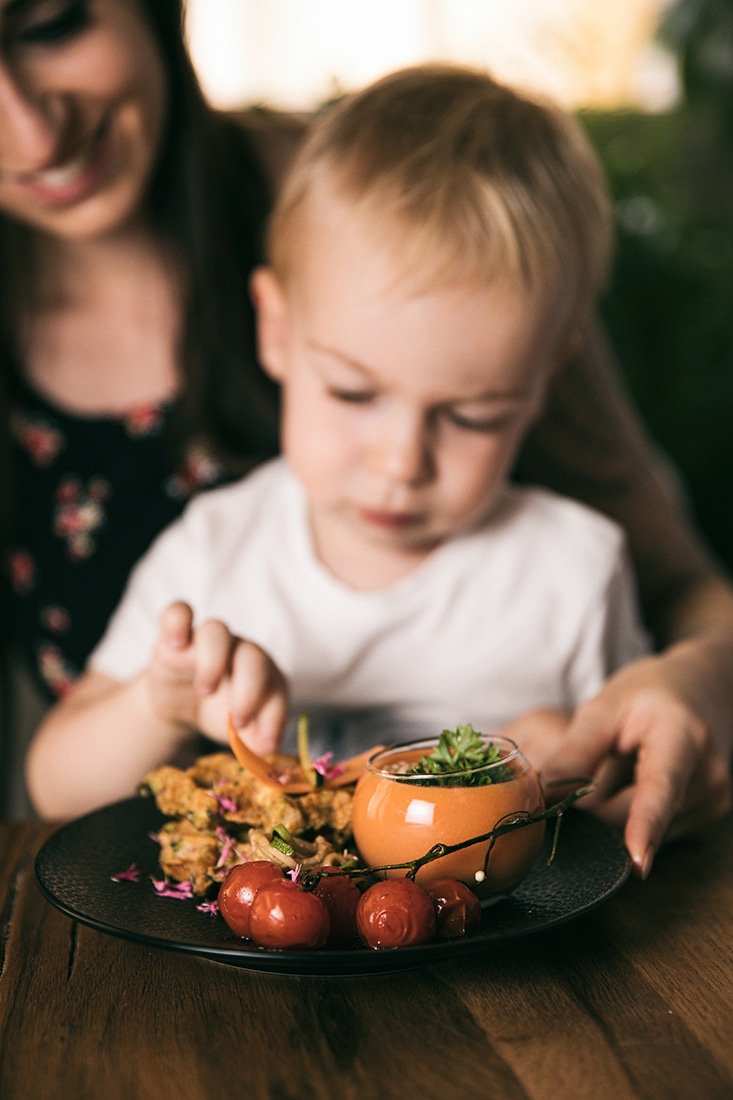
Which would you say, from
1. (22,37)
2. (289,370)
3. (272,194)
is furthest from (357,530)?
(22,37)

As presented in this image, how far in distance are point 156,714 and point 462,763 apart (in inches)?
18.3

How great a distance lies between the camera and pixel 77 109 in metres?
1.56

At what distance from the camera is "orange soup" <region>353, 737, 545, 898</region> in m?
0.90

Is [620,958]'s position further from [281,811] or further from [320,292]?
[320,292]

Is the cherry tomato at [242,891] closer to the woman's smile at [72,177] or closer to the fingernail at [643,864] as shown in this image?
the fingernail at [643,864]

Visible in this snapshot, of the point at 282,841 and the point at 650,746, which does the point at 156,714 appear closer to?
the point at 282,841

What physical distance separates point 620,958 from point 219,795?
0.37 meters

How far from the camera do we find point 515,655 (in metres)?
1.57

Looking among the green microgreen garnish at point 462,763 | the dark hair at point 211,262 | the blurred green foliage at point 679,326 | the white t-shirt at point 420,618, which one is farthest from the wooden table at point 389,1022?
the blurred green foliage at point 679,326

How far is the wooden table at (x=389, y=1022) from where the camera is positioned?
0.73 m

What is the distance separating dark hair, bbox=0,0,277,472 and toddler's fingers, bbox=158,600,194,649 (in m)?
0.74

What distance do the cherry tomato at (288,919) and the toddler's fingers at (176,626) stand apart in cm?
34

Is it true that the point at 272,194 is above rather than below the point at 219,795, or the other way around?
above

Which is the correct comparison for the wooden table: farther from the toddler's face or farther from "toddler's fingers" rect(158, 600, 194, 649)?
the toddler's face
